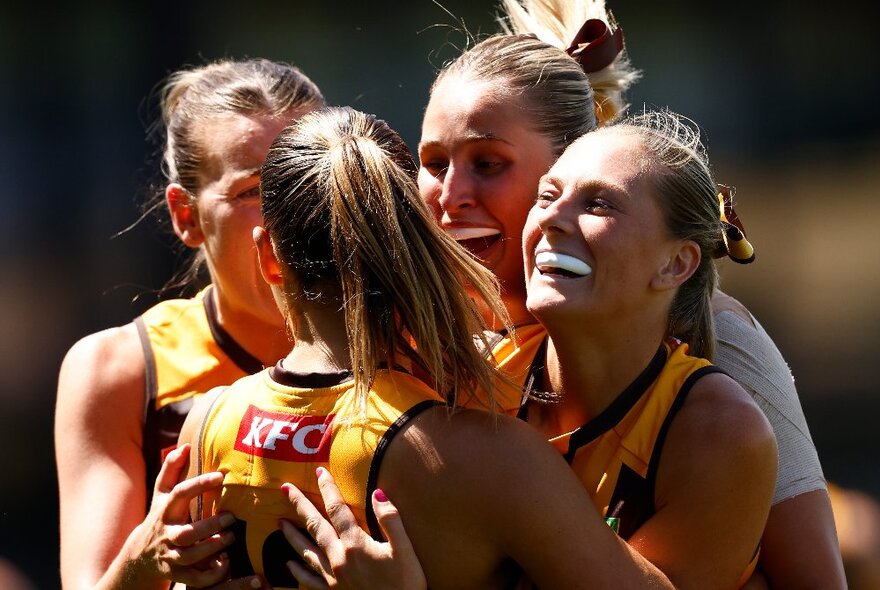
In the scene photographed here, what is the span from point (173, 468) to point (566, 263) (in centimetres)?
82

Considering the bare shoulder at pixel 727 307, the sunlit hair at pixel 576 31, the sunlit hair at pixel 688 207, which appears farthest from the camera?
the sunlit hair at pixel 576 31

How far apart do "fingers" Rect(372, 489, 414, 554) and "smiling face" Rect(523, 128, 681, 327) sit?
0.48m

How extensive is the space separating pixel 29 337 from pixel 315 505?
5034 mm

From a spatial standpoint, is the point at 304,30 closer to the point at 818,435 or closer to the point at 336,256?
the point at 818,435

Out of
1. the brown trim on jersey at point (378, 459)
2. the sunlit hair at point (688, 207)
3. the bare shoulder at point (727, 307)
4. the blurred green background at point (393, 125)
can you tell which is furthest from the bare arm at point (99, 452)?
the blurred green background at point (393, 125)

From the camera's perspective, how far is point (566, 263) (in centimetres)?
208

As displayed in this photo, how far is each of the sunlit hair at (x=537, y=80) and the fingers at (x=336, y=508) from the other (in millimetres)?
972

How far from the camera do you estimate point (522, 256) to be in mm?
2465

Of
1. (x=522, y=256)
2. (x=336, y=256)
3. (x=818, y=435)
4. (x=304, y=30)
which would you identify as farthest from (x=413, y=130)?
(x=336, y=256)

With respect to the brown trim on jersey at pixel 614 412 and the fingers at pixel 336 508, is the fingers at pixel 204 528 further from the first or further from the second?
the brown trim on jersey at pixel 614 412

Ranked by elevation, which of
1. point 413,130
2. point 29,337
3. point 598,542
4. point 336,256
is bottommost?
point 29,337

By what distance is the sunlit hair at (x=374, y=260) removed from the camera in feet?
6.31

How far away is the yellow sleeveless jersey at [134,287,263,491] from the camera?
280 cm

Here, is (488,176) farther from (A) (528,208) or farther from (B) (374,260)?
(B) (374,260)
